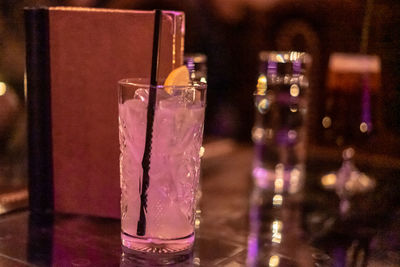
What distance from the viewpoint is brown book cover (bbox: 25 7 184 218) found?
0.88 metres

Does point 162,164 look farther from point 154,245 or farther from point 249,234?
point 249,234

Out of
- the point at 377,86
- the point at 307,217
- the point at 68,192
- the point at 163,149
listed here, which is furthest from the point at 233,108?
the point at 163,149

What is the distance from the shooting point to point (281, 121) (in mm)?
1364

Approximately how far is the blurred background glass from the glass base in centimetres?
42

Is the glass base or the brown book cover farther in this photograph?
the brown book cover

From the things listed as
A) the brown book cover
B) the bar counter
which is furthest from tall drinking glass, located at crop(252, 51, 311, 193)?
the brown book cover

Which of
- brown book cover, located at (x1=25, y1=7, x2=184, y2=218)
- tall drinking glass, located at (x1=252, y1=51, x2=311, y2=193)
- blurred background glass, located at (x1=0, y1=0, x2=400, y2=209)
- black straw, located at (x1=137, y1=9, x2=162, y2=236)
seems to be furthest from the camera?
tall drinking glass, located at (x1=252, y1=51, x2=311, y2=193)

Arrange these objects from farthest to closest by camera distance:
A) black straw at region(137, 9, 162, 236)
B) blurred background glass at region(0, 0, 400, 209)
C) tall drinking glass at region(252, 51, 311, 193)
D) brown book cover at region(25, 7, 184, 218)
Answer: tall drinking glass at region(252, 51, 311, 193) < blurred background glass at region(0, 0, 400, 209) < brown book cover at region(25, 7, 184, 218) < black straw at region(137, 9, 162, 236)

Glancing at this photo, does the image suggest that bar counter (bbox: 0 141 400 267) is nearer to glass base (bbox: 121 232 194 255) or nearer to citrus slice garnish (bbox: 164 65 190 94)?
glass base (bbox: 121 232 194 255)

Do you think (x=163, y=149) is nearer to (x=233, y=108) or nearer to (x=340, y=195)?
(x=340, y=195)

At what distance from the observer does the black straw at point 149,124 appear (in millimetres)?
731

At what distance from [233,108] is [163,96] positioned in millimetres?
1275

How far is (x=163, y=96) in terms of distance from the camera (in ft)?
2.43

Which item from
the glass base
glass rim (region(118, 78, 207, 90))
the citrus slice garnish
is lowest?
the glass base
